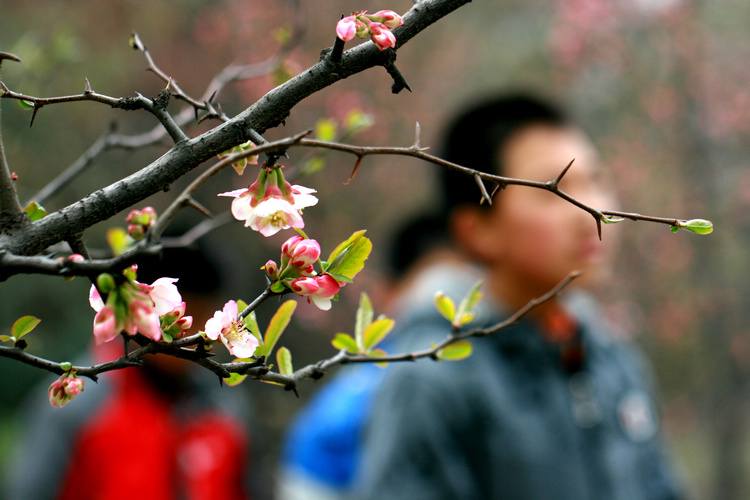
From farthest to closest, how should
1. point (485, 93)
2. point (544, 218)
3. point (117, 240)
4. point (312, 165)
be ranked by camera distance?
1. point (485, 93)
2. point (544, 218)
3. point (312, 165)
4. point (117, 240)

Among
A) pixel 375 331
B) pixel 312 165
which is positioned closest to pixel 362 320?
pixel 375 331

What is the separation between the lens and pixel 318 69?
365 millimetres

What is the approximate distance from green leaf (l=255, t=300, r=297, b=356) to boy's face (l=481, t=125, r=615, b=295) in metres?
1.03

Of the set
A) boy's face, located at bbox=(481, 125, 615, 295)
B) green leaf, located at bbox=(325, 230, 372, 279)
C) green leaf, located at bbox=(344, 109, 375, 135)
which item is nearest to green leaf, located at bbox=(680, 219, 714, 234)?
green leaf, located at bbox=(325, 230, 372, 279)

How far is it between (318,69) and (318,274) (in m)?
0.13

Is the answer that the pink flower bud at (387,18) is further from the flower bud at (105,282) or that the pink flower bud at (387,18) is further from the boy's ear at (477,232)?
the boy's ear at (477,232)

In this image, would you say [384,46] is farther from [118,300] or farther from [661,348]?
[661,348]

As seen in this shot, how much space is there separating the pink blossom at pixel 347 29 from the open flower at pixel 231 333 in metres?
0.17

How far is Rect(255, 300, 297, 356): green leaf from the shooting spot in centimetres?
45

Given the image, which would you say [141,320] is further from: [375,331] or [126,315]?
[375,331]

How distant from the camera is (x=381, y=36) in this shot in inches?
14.4

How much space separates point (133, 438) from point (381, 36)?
78.2 inches

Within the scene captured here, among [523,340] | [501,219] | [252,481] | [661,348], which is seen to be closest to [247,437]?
[252,481]

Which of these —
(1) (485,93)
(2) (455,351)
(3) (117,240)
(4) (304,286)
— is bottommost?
(2) (455,351)
